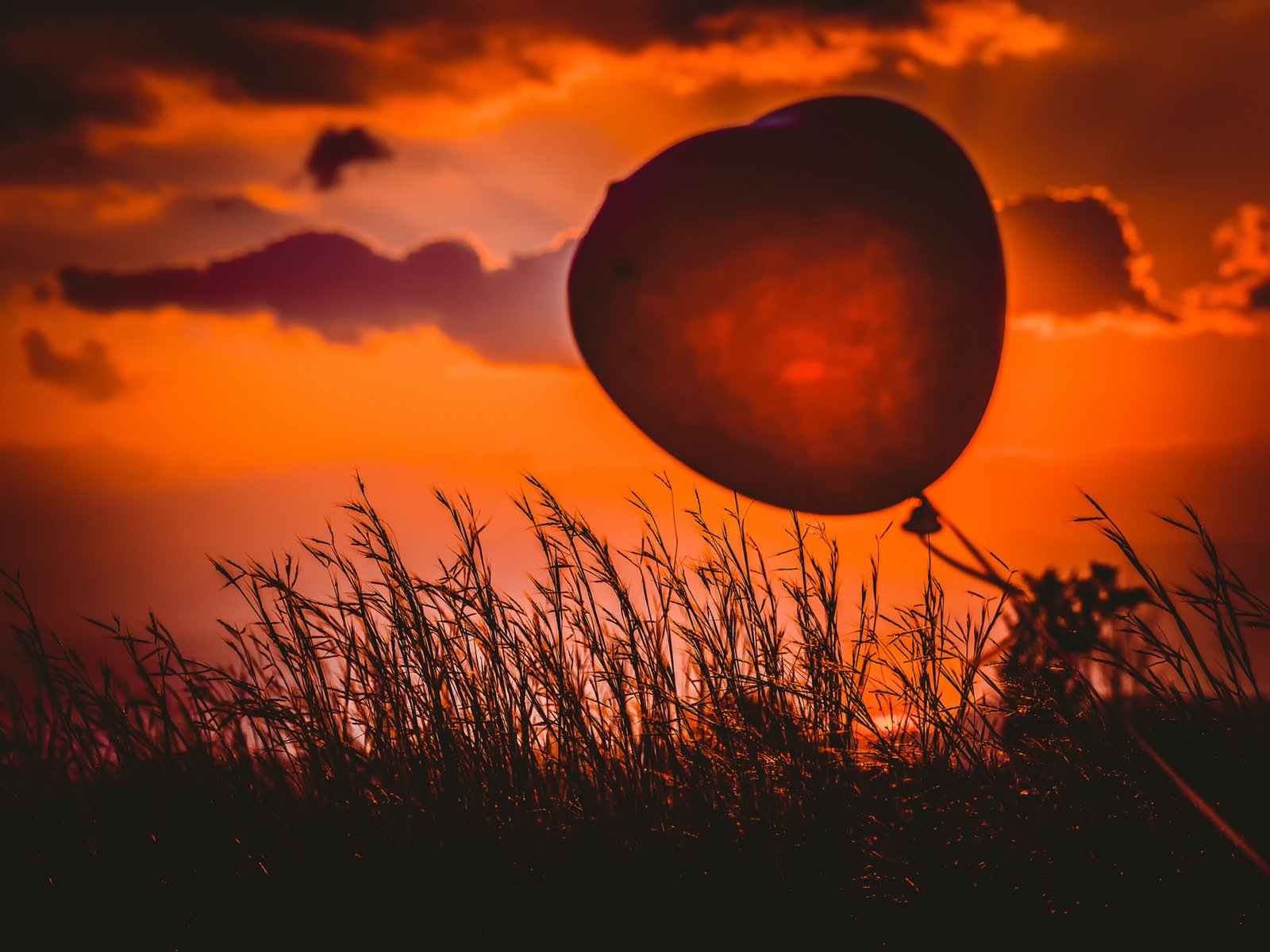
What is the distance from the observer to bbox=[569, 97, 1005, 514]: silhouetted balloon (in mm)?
1246

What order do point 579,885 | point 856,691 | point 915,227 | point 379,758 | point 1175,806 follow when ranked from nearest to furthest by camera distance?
point 915,227
point 1175,806
point 579,885
point 856,691
point 379,758

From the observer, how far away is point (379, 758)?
1815 mm

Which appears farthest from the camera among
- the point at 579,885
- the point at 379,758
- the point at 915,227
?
the point at 379,758

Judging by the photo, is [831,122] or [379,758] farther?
[379,758]

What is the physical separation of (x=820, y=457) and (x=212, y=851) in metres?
1.44

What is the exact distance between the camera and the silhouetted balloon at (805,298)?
1246mm

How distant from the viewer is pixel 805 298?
123cm

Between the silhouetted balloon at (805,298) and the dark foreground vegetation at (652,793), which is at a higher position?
the silhouetted balloon at (805,298)

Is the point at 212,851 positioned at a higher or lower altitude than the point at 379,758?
lower


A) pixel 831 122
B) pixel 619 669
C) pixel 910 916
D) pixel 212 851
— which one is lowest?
pixel 910 916

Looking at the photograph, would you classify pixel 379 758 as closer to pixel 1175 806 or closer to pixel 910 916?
pixel 910 916

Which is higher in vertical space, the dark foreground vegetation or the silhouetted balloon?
the silhouetted balloon

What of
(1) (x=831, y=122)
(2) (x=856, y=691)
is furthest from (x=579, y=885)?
(1) (x=831, y=122)

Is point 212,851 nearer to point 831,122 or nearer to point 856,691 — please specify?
point 856,691
